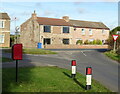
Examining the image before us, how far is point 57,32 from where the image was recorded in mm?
45781

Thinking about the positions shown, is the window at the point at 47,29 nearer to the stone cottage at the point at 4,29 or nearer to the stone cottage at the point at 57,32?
the stone cottage at the point at 57,32

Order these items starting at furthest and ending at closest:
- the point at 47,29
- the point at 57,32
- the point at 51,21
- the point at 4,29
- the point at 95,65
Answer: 1. the point at 51,21
2. the point at 57,32
3. the point at 47,29
4. the point at 4,29
5. the point at 95,65

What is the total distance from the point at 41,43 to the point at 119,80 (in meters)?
31.6

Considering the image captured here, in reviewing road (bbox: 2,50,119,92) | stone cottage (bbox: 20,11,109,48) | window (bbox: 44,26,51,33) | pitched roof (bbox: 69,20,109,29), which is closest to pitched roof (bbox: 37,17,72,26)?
stone cottage (bbox: 20,11,109,48)

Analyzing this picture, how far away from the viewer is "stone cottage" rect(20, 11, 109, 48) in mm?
43688

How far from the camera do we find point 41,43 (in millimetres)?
41312

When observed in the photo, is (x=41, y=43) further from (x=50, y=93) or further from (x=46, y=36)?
(x=50, y=93)

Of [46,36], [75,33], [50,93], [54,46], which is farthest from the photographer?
[75,33]

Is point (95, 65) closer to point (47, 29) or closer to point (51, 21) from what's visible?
Answer: point (47, 29)

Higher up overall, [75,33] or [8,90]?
[75,33]

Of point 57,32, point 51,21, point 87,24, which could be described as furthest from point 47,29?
point 87,24

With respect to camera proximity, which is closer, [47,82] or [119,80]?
[47,82]

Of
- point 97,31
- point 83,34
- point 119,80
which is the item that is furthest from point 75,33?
point 119,80

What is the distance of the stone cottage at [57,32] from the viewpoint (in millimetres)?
43688
